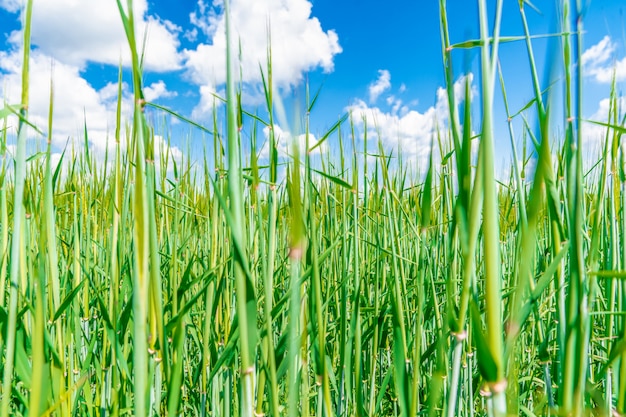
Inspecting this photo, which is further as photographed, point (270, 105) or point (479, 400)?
point (479, 400)

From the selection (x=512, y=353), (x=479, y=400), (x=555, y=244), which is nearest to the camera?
(x=512, y=353)

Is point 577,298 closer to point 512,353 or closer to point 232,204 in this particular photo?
point 512,353

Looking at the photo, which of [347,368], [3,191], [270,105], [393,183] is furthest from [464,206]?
[393,183]

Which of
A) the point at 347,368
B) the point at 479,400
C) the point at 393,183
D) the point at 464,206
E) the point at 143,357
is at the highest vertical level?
the point at 393,183

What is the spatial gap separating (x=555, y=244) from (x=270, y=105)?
39 cm

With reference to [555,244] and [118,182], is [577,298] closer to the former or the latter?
[555,244]

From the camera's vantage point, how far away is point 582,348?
346 millimetres

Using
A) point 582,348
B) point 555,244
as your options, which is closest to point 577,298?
point 582,348

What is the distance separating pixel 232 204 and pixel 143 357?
0.16m

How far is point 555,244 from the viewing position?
1.63ft

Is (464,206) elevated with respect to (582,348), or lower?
elevated

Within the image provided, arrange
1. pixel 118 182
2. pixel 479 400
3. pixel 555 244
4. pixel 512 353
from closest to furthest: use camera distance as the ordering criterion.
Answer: pixel 512 353 < pixel 555 244 < pixel 118 182 < pixel 479 400

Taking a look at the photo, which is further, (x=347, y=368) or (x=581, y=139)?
(x=347, y=368)

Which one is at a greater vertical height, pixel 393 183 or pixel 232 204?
pixel 393 183
